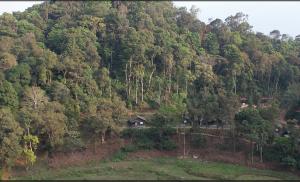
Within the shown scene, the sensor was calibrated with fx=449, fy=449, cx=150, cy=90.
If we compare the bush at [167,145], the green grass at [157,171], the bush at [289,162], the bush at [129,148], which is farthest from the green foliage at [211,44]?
the bush at [289,162]

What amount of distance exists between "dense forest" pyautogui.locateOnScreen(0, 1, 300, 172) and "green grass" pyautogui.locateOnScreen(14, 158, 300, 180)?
6.50ft

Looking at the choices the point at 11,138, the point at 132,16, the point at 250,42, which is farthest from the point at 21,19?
the point at 250,42

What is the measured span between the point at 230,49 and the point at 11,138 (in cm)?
2964

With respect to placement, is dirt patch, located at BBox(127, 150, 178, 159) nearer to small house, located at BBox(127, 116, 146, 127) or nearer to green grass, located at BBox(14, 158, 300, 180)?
green grass, located at BBox(14, 158, 300, 180)

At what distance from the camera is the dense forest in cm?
4062

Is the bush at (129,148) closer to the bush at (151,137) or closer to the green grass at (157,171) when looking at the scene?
the bush at (151,137)

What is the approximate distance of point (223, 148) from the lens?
43219mm

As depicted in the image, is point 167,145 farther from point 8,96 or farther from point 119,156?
point 8,96

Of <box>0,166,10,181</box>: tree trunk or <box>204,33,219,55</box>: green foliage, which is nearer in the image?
<box>0,166,10,181</box>: tree trunk

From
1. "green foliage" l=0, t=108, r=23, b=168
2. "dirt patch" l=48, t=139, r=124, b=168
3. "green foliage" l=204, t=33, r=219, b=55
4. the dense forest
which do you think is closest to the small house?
the dense forest

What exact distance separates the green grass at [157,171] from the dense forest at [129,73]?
6.50ft

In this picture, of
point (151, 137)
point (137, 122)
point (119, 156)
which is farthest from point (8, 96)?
point (151, 137)

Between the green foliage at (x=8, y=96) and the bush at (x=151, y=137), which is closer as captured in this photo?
the green foliage at (x=8, y=96)

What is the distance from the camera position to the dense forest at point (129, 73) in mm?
40625
